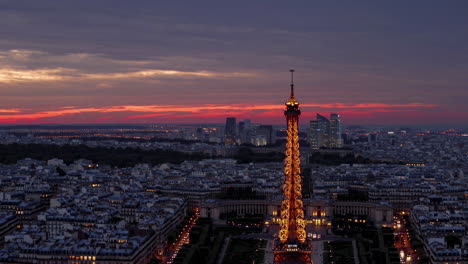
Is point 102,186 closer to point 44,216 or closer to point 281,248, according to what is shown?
point 44,216

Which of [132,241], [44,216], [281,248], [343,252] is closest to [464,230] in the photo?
[343,252]

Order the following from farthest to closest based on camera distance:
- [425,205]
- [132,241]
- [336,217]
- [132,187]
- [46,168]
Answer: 1. [46,168]
2. [132,187]
3. [336,217]
4. [425,205]
5. [132,241]

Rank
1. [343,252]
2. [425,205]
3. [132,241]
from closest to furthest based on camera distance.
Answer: [132,241]
[343,252]
[425,205]

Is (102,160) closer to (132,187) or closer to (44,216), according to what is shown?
(132,187)

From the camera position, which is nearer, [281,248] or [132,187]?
[281,248]

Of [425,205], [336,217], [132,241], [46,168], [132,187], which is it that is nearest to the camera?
[132,241]

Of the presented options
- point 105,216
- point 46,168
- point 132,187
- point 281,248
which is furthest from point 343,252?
point 46,168

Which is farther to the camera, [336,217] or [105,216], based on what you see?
[336,217]
